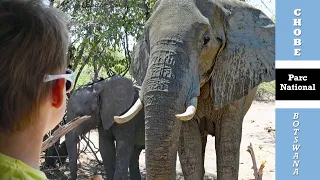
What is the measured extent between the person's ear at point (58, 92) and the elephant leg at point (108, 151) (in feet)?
18.3

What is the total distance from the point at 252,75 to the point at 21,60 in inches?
157

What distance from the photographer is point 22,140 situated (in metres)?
1.27

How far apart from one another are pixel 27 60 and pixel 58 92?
5.2 inches

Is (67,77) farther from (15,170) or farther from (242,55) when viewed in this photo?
(242,55)

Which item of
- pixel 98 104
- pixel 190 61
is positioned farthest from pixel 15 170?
pixel 98 104

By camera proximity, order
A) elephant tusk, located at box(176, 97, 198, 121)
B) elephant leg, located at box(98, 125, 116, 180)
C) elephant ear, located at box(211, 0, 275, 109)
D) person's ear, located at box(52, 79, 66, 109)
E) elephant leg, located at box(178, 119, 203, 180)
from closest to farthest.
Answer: person's ear, located at box(52, 79, 66, 109) < elephant tusk, located at box(176, 97, 198, 121) < elephant ear, located at box(211, 0, 275, 109) < elephant leg, located at box(178, 119, 203, 180) < elephant leg, located at box(98, 125, 116, 180)

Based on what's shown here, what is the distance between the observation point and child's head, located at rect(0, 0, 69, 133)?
3.92 ft

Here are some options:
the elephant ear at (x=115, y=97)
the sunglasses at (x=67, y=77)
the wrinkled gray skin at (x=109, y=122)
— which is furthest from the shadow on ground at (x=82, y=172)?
the sunglasses at (x=67, y=77)

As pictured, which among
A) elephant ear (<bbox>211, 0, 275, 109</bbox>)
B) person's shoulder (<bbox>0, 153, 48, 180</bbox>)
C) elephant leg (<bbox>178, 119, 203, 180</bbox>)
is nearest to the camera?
person's shoulder (<bbox>0, 153, 48, 180</bbox>)

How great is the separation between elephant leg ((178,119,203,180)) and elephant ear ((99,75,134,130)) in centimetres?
187

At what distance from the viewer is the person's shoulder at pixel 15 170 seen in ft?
3.91

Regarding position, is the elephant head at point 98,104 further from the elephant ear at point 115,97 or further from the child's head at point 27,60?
the child's head at point 27,60

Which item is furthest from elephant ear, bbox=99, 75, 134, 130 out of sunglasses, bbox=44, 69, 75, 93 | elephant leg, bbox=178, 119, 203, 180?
sunglasses, bbox=44, 69, 75, 93

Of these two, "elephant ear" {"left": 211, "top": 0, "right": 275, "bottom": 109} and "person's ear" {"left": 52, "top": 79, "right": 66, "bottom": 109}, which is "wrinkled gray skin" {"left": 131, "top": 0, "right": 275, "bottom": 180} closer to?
"elephant ear" {"left": 211, "top": 0, "right": 275, "bottom": 109}
